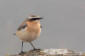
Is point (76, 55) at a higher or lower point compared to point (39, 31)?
lower

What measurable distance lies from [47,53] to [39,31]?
1510 mm

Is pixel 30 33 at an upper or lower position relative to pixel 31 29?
lower

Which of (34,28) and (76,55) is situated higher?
(34,28)

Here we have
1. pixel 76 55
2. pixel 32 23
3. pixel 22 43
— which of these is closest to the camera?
pixel 76 55

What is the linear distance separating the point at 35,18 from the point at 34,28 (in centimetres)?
32

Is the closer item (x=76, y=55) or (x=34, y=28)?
(x=76, y=55)

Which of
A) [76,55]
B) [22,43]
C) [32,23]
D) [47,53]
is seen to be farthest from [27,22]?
[76,55]

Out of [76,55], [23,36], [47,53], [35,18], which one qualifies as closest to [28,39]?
[23,36]

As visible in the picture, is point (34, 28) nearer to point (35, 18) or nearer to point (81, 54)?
point (35, 18)

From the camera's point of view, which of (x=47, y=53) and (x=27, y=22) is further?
(x=27, y=22)

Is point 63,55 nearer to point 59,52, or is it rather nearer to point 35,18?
point 59,52

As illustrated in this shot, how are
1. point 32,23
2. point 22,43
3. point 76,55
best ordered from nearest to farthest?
1. point 76,55
2. point 32,23
3. point 22,43

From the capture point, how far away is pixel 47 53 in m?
5.86

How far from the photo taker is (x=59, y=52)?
5.82 m
